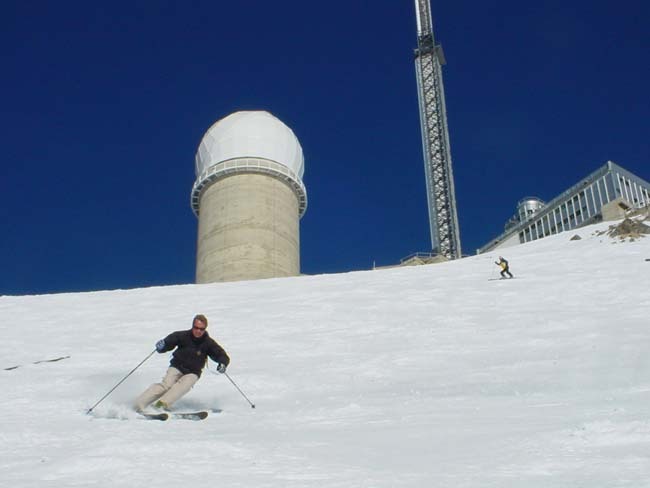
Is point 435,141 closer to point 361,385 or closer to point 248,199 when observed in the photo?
point 248,199

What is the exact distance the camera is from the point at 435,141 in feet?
225

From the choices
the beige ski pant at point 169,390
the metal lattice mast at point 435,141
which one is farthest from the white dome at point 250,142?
the beige ski pant at point 169,390

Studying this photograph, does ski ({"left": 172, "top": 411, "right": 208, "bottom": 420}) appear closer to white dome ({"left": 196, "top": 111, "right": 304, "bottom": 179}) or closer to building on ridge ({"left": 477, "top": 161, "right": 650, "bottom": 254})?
white dome ({"left": 196, "top": 111, "right": 304, "bottom": 179})

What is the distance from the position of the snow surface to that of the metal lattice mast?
4307cm

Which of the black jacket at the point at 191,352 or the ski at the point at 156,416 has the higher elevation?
the black jacket at the point at 191,352

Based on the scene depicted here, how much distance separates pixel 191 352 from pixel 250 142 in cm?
3198

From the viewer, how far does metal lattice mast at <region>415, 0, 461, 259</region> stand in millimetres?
63531

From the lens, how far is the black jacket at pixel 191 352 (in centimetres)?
786

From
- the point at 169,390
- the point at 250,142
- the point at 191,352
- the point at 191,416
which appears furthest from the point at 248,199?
the point at 191,416

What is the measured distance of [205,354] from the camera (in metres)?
8.08

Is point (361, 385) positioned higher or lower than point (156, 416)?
higher

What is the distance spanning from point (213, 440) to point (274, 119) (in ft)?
123

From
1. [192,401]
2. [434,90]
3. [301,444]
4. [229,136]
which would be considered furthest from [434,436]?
[434,90]

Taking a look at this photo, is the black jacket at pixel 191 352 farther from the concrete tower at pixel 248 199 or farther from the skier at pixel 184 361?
the concrete tower at pixel 248 199
